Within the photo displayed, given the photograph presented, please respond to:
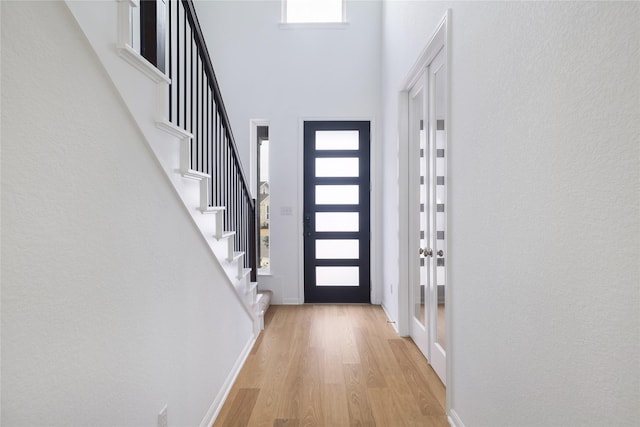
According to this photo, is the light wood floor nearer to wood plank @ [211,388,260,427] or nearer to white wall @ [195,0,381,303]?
wood plank @ [211,388,260,427]

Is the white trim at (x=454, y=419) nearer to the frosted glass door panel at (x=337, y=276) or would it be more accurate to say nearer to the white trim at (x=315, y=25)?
the frosted glass door panel at (x=337, y=276)

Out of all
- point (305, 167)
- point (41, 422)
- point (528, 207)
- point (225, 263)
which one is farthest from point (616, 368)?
point (305, 167)

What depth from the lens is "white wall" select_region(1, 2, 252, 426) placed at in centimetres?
76

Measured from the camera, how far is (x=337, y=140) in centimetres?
450

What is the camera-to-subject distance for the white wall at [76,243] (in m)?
0.76

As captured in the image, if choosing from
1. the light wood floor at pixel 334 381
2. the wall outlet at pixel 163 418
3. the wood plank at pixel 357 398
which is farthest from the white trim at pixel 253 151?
the wall outlet at pixel 163 418

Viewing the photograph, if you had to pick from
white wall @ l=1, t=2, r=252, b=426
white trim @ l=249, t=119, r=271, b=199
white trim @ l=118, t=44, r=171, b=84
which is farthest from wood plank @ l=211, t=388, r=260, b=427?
white trim @ l=249, t=119, r=271, b=199

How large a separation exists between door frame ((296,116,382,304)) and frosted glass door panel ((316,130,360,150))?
15 centimetres

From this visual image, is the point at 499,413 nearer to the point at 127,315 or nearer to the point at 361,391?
the point at 361,391

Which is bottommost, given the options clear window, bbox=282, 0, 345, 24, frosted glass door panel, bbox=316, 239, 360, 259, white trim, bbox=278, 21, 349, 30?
frosted glass door panel, bbox=316, 239, 360, 259

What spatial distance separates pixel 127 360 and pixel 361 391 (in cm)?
158

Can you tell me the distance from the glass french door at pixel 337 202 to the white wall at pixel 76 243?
9.89 ft

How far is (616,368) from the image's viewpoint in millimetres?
869

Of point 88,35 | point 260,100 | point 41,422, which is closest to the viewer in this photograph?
point 41,422
